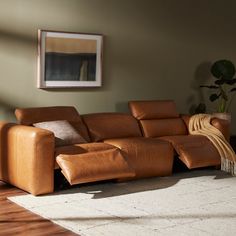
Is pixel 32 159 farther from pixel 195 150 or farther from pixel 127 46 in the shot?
pixel 127 46

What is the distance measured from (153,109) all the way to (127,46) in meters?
0.90

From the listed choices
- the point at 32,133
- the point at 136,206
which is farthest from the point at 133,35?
the point at 136,206

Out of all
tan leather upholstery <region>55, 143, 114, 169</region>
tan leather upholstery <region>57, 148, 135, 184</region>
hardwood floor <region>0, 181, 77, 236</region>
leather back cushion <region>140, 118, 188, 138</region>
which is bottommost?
hardwood floor <region>0, 181, 77, 236</region>

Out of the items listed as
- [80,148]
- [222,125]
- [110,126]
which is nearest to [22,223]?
[80,148]

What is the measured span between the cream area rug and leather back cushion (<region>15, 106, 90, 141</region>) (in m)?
0.77

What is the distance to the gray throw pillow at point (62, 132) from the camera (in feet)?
16.9

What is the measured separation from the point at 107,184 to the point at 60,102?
1.34 meters

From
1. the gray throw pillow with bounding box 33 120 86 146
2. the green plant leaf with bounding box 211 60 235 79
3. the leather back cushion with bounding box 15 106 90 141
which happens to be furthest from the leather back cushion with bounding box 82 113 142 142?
the green plant leaf with bounding box 211 60 235 79

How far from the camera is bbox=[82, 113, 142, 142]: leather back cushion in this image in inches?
224

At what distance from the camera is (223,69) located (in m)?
6.96

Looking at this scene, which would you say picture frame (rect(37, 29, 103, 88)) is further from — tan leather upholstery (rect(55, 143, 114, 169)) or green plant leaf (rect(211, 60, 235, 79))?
green plant leaf (rect(211, 60, 235, 79))

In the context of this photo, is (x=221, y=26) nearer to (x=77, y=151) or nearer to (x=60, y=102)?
(x=60, y=102)

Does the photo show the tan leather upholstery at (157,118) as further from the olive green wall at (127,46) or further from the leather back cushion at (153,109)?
the olive green wall at (127,46)

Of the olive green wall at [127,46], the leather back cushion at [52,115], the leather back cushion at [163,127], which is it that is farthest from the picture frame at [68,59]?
the leather back cushion at [163,127]
